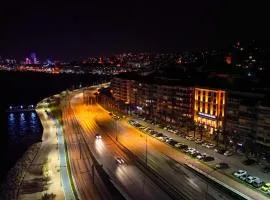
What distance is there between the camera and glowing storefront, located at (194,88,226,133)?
61.1m

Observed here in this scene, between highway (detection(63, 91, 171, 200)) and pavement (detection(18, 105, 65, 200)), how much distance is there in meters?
2.58

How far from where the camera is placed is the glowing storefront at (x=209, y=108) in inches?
2407

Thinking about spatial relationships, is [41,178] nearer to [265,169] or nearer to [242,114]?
[265,169]

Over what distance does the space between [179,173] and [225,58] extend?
11986 centimetres

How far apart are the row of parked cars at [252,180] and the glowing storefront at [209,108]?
1787 centimetres

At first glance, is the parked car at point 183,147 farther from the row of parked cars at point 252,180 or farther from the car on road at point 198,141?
the row of parked cars at point 252,180

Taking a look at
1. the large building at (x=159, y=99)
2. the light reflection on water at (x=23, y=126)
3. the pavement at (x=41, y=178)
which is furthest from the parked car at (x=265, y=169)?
the light reflection on water at (x=23, y=126)

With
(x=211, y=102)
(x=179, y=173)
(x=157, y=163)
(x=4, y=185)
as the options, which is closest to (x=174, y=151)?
(x=157, y=163)

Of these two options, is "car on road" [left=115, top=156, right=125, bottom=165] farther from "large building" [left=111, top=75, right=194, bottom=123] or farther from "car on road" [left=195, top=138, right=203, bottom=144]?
"large building" [left=111, top=75, right=194, bottom=123]

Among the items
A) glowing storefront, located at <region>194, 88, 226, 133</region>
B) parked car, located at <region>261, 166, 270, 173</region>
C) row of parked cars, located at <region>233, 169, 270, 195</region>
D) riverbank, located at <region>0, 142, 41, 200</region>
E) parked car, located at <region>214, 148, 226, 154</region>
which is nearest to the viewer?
row of parked cars, located at <region>233, 169, 270, 195</region>

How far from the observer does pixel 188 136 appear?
63.6m

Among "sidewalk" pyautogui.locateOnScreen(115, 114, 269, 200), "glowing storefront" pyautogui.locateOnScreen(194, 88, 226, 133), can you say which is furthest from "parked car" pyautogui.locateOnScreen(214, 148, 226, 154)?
"glowing storefront" pyautogui.locateOnScreen(194, 88, 226, 133)

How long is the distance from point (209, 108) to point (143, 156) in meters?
19.1

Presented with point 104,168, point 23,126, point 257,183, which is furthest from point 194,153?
point 23,126
